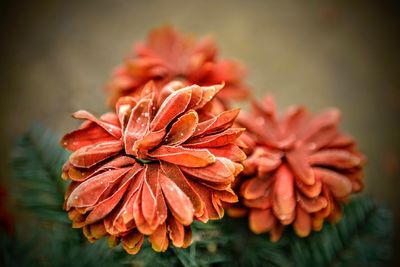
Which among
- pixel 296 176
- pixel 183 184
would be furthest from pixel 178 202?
pixel 296 176

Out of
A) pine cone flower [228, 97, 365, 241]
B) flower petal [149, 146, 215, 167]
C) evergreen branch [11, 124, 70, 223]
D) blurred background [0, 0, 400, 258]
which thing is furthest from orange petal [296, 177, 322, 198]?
blurred background [0, 0, 400, 258]

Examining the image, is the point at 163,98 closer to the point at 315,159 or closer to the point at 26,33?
the point at 315,159

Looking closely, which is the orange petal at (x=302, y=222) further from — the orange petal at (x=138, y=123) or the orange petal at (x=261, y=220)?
the orange petal at (x=138, y=123)

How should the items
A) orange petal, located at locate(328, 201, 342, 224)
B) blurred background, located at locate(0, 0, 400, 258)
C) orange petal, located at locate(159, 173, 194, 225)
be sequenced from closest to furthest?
orange petal, located at locate(159, 173, 194, 225) → orange petal, located at locate(328, 201, 342, 224) → blurred background, located at locate(0, 0, 400, 258)

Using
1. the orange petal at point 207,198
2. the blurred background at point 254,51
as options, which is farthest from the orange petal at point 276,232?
the blurred background at point 254,51

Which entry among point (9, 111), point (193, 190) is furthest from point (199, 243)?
point (9, 111)

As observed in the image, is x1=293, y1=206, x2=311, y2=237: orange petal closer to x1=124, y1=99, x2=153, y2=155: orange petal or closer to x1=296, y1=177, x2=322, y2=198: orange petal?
x1=296, y1=177, x2=322, y2=198: orange petal

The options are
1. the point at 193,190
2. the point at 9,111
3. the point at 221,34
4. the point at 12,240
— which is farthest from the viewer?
the point at 221,34
